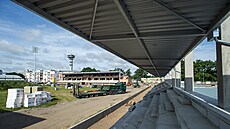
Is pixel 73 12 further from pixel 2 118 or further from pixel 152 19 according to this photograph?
pixel 2 118

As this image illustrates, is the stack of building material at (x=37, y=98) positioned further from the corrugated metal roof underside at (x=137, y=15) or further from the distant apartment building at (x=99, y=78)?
the distant apartment building at (x=99, y=78)

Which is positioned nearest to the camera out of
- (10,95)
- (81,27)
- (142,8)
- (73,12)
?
(142,8)

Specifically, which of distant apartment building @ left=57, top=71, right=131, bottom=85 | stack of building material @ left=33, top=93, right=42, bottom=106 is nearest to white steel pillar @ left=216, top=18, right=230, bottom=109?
stack of building material @ left=33, top=93, right=42, bottom=106

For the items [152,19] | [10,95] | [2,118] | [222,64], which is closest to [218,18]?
[222,64]

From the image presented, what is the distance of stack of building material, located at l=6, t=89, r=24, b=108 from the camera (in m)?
15.1

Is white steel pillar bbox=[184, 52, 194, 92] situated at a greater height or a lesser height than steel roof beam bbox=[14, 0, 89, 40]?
lesser

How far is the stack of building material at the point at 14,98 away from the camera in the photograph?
49.4ft

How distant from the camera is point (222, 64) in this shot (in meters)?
3.33

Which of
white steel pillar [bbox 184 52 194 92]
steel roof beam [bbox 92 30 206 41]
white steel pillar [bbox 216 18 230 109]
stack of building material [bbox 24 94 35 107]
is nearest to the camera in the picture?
white steel pillar [bbox 216 18 230 109]

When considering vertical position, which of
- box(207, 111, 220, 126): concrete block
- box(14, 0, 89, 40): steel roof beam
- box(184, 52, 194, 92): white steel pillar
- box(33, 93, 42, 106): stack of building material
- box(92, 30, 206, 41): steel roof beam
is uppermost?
box(14, 0, 89, 40): steel roof beam

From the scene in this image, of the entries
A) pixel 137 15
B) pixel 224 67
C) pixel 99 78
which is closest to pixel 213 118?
pixel 224 67

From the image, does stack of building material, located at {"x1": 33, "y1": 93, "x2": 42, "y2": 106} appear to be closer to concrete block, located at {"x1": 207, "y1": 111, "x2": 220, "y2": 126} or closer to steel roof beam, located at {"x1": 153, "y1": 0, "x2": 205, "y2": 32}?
concrete block, located at {"x1": 207, "y1": 111, "x2": 220, "y2": 126}

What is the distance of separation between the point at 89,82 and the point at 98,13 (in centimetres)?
6451

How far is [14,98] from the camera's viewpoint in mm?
15086
